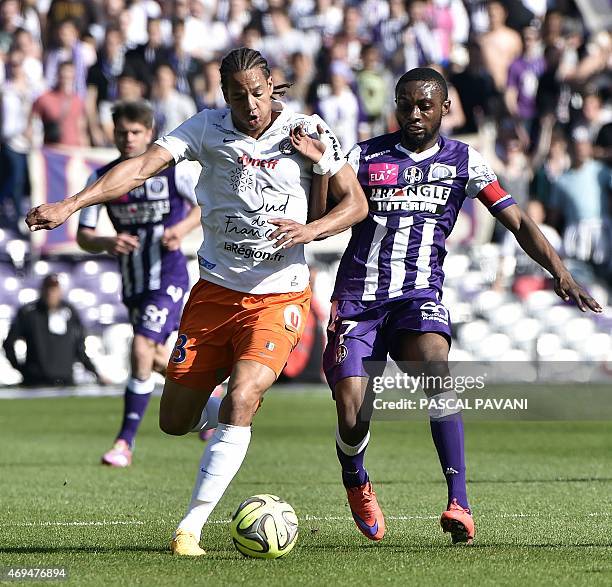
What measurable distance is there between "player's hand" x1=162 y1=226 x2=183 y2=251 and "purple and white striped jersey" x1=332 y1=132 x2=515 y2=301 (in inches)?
143

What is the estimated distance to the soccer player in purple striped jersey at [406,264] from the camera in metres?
7.53

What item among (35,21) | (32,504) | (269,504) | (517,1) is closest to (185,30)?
(35,21)

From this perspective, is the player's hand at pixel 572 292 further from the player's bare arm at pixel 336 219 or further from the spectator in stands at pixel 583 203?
the spectator in stands at pixel 583 203

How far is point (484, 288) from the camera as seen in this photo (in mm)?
20797

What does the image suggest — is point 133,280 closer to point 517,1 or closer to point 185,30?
point 185,30

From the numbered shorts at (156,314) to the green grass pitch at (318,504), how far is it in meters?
1.11

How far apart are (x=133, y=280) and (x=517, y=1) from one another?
1266 cm

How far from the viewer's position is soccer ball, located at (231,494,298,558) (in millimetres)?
6742

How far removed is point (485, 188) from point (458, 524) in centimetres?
190

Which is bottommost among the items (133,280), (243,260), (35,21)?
(133,280)

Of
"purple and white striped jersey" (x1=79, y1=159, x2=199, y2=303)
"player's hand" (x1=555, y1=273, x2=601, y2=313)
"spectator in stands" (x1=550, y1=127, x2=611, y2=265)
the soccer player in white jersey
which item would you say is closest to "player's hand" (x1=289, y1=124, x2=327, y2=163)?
the soccer player in white jersey

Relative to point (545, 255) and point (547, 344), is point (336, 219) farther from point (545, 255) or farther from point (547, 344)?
point (547, 344)

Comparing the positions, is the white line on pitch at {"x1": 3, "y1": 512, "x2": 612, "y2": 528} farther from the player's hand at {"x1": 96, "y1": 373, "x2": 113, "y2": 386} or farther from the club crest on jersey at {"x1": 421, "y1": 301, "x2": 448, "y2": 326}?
the player's hand at {"x1": 96, "y1": 373, "x2": 113, "y2": 386}

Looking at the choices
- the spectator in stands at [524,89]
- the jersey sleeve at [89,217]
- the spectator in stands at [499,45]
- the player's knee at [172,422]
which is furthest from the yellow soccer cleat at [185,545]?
the spectator in stands at [499,45]
